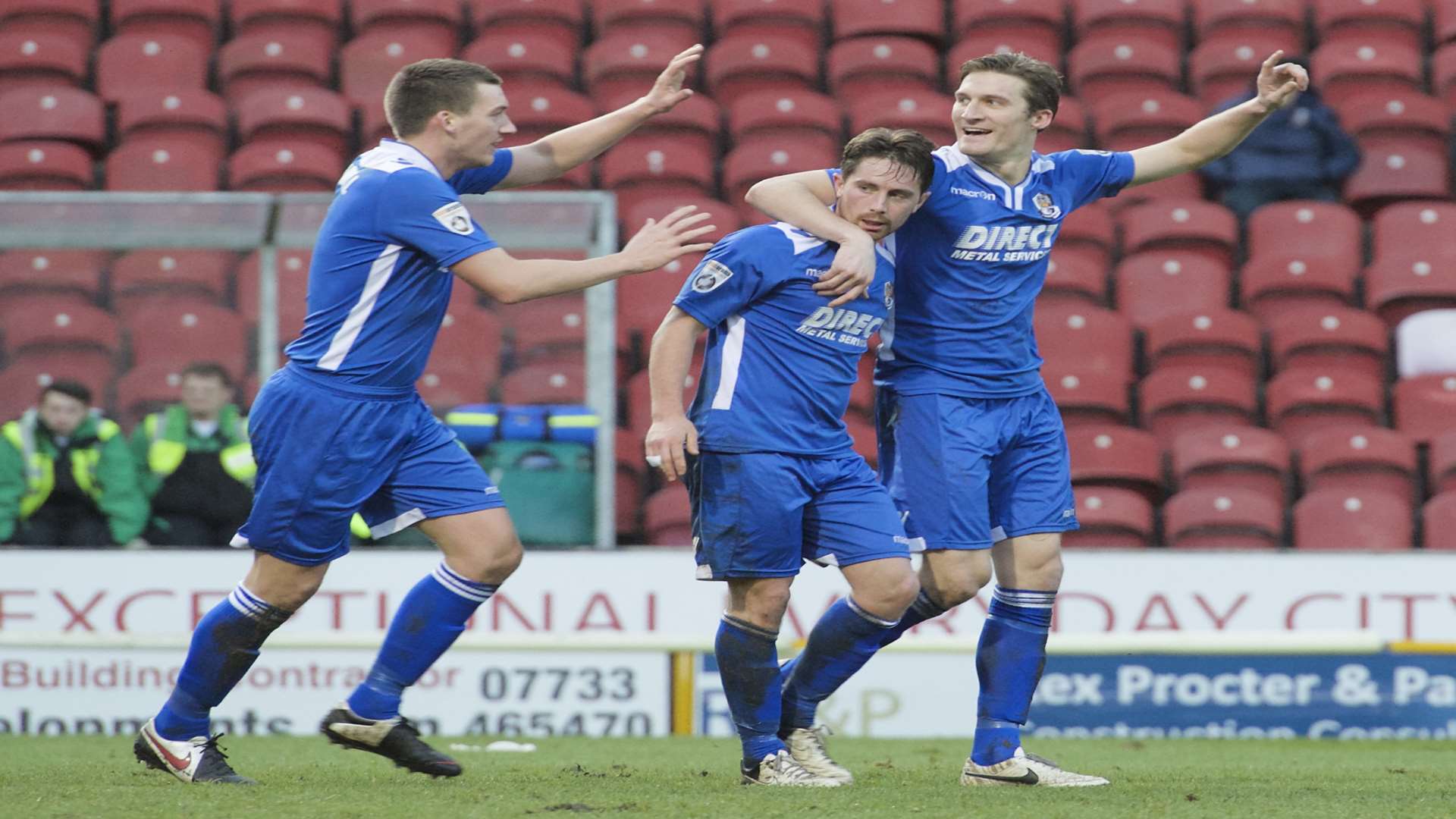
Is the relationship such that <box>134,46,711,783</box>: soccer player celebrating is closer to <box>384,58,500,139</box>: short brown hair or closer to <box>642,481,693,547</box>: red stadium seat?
<box>384,58,500,139</box>: short brown hair

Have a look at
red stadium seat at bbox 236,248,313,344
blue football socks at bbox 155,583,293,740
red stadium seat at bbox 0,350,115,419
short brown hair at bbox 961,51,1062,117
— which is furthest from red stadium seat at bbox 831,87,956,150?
blue football socks at bbox 155,583,293,740

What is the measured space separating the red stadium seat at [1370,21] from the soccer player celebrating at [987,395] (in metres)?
7.62

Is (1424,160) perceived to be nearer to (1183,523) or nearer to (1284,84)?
(1183,523)

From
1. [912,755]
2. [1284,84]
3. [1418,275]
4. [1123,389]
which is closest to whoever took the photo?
[1284,84]

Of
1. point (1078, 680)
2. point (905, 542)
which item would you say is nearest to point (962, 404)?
point (905, 542)

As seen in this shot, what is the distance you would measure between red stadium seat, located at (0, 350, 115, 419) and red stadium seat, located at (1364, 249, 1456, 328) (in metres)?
6.53

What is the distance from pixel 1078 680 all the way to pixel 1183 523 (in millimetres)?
1268

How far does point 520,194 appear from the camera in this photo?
7969mm

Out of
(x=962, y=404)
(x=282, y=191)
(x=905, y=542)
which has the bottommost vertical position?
(x=905, y=542)

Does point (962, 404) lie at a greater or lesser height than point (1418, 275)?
lesser

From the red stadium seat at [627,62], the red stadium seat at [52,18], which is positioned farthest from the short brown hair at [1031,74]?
the red stadium seat at [52,18]

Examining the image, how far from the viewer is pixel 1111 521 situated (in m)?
8.30

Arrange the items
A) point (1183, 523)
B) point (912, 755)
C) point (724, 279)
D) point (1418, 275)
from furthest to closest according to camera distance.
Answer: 1. point (1418, 275)
2. point (1183, 523)
3. point (912, 755)
4. point (724, 279)

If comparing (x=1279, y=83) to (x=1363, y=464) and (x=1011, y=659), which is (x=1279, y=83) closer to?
(x=1011, y=659)
